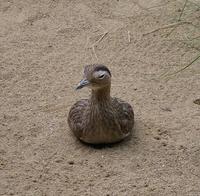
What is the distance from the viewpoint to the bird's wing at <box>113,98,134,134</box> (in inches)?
210

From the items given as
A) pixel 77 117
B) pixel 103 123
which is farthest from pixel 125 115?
pixel 77 117

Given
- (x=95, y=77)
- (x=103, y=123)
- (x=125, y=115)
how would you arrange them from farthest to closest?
(x=125, y=115)
(x=103, y=123)
(x=95, y=77)

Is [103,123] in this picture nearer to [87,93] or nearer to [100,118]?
[100,118]

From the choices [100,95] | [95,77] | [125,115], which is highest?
[95,77]

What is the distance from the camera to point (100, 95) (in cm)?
529

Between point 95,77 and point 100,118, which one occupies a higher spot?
point 95,77

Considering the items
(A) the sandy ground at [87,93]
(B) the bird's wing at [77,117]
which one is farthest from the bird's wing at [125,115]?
(B) the bird's wing at [77,117]

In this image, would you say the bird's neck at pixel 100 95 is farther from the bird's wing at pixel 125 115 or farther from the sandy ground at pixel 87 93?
the sandy ground at pixel 87 93

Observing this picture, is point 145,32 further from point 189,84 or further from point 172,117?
point 172,117

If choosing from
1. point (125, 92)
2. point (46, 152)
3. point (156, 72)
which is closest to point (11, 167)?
point (46, 152)

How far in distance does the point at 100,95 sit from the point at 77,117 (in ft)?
0.88

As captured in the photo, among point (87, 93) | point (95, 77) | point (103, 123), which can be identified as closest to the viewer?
point (95, 77)

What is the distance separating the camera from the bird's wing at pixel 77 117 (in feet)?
17.4

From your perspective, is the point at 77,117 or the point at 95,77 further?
the point at 77,117
